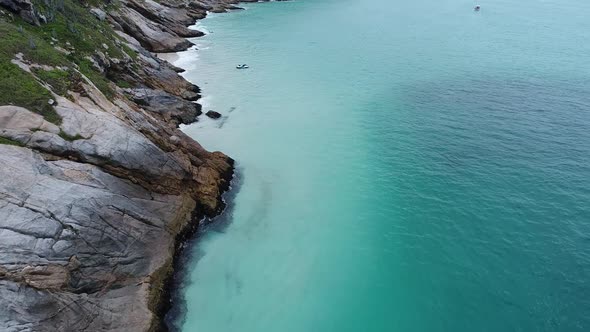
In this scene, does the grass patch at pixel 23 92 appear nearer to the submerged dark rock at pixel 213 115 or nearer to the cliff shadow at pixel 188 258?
the cliff shadow at pixel 188 258

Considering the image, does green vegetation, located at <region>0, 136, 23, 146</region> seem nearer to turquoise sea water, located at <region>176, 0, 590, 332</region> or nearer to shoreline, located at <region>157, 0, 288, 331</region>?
shoreline, located at <region>157, 0, 288, 331</region>

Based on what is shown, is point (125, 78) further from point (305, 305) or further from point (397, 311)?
point (397, 311)

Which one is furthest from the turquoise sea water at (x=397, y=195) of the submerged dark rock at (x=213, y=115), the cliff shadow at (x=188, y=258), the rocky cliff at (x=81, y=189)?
the rocky cliff at (x=81, y=189)

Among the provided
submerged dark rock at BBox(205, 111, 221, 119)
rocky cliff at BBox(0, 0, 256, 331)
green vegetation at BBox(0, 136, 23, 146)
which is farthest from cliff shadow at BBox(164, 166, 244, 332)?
submerged dark rock at BBox(205, 111, 221, 119)

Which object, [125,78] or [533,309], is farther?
[125,78]

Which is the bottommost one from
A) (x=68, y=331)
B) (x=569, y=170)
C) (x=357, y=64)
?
(x=357, y=64)

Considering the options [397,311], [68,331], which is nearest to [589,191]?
[397,311]

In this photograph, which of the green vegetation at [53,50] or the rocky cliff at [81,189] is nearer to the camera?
the rocky cliff at [81,189]
